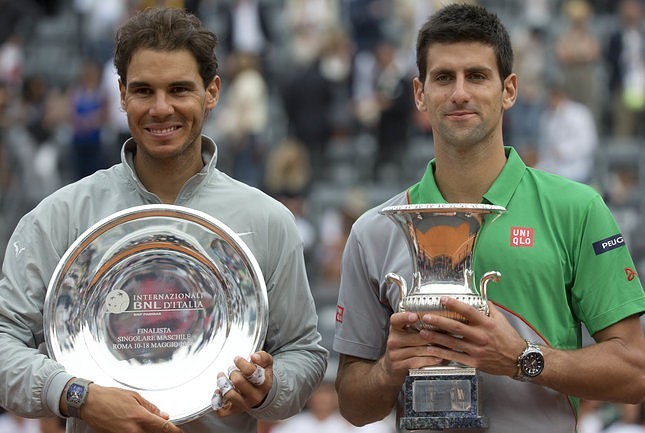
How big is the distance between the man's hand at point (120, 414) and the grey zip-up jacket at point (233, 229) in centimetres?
16

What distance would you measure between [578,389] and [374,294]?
669 mm

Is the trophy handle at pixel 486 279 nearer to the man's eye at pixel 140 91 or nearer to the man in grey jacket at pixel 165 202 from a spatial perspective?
the man in grey jacket at pixel 165 202

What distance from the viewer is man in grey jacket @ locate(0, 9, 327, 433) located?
382cm

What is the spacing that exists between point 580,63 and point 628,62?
1.46 ft

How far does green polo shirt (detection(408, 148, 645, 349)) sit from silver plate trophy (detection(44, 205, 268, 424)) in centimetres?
68

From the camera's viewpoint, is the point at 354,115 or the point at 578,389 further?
the point at 354,115

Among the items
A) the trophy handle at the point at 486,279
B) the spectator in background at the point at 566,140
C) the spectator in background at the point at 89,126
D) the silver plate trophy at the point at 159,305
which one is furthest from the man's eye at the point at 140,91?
the spectator in background at the point at 89,126

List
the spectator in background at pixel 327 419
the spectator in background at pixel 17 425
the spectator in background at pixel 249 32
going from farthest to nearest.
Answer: the spectator in background at pixel 249 32 < the spectator in background at pixel 17 425 < the spectator in background at pixel 327 419

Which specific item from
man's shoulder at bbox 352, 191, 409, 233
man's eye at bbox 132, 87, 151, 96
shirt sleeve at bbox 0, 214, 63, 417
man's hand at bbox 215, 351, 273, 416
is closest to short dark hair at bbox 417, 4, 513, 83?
man's shoulder at bbox 352, 191, 409, 233

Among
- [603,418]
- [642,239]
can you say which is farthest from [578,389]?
[642,239]

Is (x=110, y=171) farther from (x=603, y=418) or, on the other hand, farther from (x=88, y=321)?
(x=603, y=418)

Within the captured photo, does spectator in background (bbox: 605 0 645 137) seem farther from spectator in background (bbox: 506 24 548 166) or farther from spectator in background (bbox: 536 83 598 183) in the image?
spectator in background (bbox: 536 83 598 183)

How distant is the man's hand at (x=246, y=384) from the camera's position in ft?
12.4

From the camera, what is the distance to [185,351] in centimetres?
396
